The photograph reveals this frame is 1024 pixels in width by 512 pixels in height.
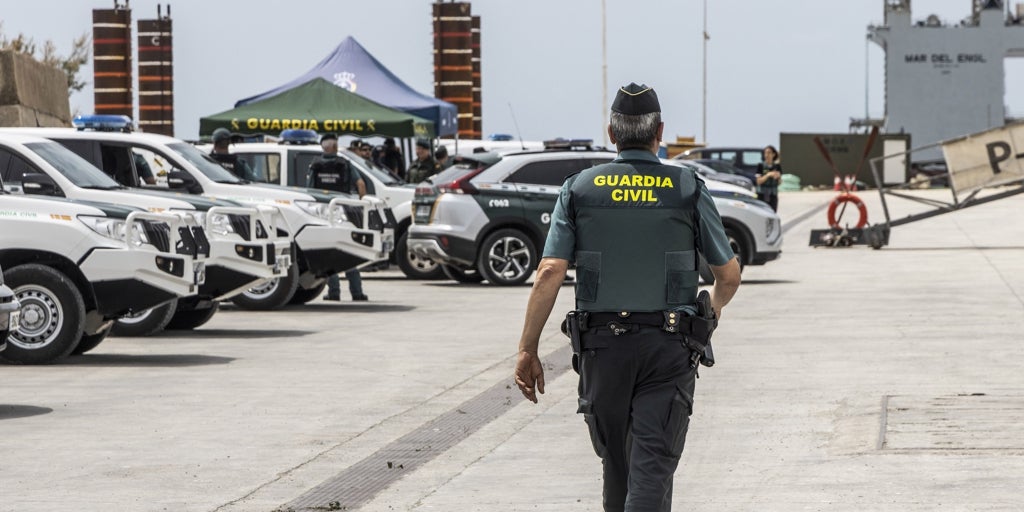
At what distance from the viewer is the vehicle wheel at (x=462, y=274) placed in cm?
2384

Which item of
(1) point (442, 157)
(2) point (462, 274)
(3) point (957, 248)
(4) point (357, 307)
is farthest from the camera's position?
(3) point (957, 248)

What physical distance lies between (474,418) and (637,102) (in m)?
4.95

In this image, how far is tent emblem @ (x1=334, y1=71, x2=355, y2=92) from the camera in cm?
3422

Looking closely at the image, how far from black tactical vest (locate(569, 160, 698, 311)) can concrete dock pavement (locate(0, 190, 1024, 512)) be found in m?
2.06

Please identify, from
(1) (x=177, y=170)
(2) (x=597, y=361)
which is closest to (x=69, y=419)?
(2) (x=597, y=361)

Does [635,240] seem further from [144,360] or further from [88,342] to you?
[88,342]

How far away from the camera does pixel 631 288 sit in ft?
19.6

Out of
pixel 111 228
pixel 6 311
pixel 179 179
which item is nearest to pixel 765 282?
pixel 179 179

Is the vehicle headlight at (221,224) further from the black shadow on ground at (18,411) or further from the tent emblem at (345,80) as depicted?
the tent emblem at (345,80)

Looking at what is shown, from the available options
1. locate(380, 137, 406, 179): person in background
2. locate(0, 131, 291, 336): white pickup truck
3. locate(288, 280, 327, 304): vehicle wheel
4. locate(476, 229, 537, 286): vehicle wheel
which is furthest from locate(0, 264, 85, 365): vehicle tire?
locate(380, 137, 406, 179): person in background

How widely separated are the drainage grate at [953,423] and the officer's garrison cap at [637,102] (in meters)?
3.65

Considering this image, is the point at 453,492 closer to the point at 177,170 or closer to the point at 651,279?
the point at 651,279

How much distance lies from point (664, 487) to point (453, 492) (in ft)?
8.29

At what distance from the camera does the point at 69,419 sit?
35.5 feet
